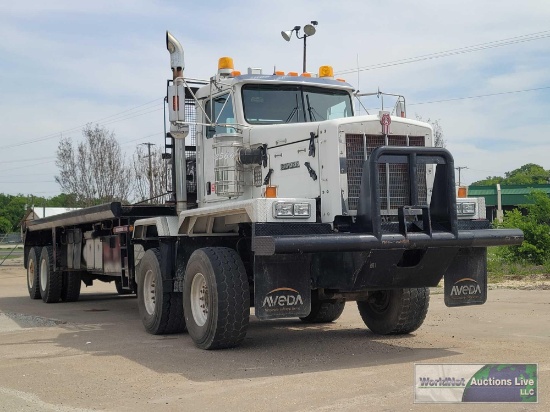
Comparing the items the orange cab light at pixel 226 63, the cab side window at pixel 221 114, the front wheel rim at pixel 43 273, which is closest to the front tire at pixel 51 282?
the front wheel rim at pixel 43 273

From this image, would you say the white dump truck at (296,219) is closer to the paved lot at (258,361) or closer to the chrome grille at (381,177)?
the chrome grille at (381,177)

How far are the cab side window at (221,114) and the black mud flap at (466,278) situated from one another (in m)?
3.48

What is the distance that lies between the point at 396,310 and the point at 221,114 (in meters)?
3.64

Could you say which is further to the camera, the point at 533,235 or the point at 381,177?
the point at 533,235

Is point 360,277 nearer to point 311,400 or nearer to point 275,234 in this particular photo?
point 275,234

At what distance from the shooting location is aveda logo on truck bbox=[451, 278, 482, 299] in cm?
917

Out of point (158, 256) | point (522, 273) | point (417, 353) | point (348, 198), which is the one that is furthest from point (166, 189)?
point (522, 273)

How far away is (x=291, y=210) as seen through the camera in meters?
8.22

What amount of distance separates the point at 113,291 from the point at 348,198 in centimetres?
1379

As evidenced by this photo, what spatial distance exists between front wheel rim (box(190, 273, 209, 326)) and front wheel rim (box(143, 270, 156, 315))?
1499 mm

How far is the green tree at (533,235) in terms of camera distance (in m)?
21.6

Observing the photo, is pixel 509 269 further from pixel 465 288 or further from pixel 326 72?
pixel 465 288

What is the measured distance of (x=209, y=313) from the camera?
9016mm
